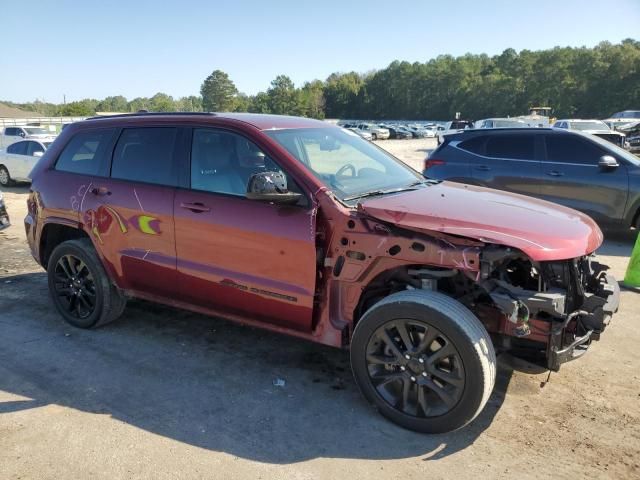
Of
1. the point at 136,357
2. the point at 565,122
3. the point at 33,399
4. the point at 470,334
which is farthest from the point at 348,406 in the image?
the point at 565,122

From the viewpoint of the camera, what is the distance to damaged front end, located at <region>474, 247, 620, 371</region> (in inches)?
113

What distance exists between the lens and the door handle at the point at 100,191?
438 cm

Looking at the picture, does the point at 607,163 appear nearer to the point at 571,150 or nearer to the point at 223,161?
the point at 571,150

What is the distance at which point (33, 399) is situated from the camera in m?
3.53

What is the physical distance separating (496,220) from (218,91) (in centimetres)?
15528

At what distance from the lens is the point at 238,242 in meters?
3.63

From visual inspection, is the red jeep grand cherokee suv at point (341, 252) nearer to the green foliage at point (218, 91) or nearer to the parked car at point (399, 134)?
the parked car at point (399, 134)

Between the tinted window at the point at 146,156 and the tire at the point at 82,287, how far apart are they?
78cm

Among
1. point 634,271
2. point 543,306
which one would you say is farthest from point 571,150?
point 543,306

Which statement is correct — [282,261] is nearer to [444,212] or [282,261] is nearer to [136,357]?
[444,212]

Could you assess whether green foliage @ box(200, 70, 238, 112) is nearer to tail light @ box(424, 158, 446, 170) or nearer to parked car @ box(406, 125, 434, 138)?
parked car @ box(406, 125, 434, 138)

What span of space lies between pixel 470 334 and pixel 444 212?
0.76 m

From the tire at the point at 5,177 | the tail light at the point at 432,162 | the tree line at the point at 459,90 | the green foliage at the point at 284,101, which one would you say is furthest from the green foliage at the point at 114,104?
the tail light at the point at 432,162

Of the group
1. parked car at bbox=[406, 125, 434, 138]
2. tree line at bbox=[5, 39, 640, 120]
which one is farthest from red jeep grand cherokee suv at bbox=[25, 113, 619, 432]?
tree line at bbox=[5, 39, 640, 120]
